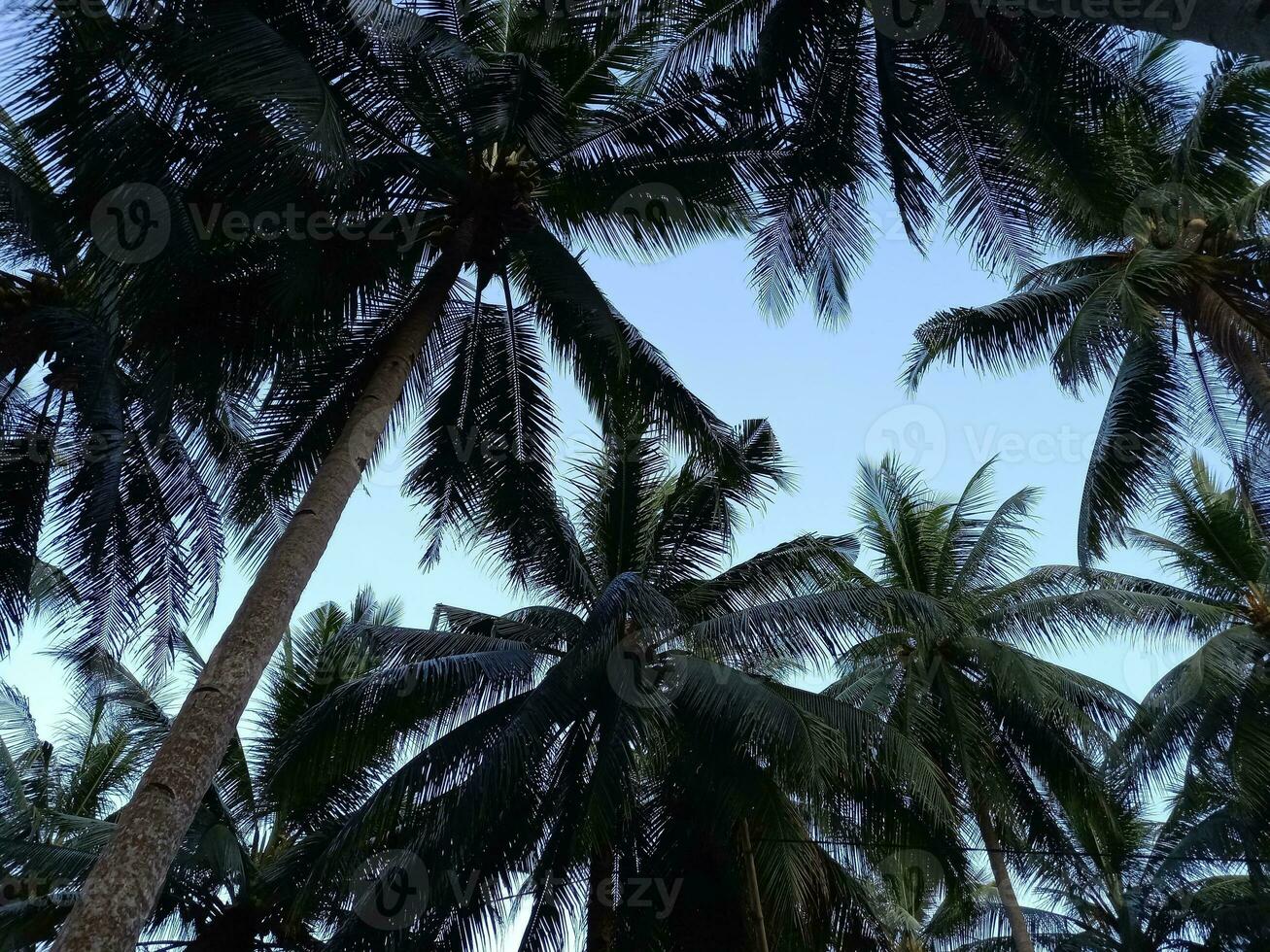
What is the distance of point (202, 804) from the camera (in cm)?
1267

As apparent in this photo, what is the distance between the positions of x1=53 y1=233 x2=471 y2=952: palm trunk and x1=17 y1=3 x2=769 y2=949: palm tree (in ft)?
0.06

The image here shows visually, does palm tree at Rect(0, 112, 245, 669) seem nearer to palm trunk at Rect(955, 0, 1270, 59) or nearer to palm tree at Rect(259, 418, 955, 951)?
palm tree at Rect(259, 418, 955, 951)

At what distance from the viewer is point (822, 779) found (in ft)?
32.2

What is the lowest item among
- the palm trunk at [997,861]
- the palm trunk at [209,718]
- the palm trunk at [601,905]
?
the palm trunk at [209,718]

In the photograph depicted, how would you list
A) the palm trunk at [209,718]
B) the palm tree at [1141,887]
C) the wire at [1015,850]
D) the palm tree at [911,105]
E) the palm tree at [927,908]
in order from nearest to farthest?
1. the palm trunk at [209,718]
2. the palm tree at [911,105]
3. the wire at [1015,850]
4. the palm tree at [927,908]
5. the palm tree at [1141,887]

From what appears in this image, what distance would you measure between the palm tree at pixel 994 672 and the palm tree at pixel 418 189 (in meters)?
6.30

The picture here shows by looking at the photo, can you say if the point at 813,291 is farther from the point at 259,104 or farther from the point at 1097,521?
the point at 259,104

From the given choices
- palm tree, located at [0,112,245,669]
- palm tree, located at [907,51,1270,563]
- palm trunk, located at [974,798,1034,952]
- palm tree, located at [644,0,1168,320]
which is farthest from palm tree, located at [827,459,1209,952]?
palm tree, located at [0,112,245,669]

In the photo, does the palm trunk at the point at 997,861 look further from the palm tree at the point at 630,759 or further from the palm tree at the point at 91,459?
the palm tree at the point at 91,459

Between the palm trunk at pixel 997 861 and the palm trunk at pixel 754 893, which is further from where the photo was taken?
the palm trunk at pixel 997 861

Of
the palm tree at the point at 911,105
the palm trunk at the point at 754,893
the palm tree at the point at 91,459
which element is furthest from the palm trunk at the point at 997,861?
the palm tree at the point at 91,459

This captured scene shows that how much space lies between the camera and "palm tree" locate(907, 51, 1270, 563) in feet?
39.5

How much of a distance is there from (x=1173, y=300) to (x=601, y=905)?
29.7ft

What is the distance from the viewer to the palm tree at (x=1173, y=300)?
1204cm
